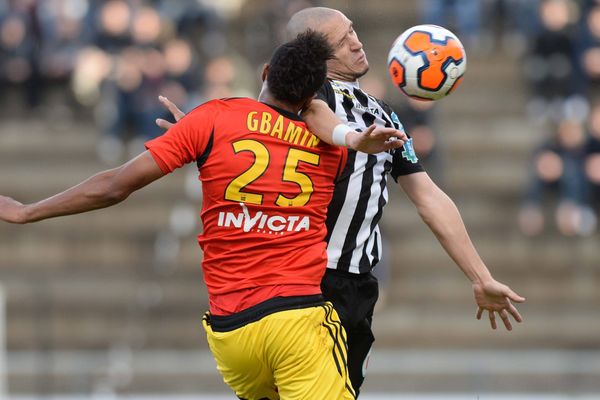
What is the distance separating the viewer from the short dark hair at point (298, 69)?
5121 millimetres

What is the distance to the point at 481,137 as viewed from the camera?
15.4 metres

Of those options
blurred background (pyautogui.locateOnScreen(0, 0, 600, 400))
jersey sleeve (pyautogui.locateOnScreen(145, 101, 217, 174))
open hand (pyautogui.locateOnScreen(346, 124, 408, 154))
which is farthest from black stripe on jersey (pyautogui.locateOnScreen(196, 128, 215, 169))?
blurred background (pyautogui.locateOnScreen(0, 0, 600, 400))

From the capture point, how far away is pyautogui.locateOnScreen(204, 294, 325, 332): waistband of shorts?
517cm

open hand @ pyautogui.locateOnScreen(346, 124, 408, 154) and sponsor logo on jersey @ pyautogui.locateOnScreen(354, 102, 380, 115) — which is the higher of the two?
sponsor logo on jersey @ pyautogui.locateOnScreen(354, 102, 380, 115)

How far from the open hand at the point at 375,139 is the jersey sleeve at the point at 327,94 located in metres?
0.54

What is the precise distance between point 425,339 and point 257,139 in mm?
8584

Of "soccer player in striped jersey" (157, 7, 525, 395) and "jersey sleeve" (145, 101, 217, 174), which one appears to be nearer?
"jersey sleeve" (145, 101, 217, 174)

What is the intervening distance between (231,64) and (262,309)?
10.6m

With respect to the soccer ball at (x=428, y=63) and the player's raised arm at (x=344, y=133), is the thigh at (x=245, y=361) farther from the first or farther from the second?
the soccer ball at (x=428, y=63)

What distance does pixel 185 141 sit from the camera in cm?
510

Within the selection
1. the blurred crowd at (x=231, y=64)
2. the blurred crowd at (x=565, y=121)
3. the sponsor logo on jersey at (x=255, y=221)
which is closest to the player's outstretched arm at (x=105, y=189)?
the sponsor logo on jersey at (x=255, y=221)

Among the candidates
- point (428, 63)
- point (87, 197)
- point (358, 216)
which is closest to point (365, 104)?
point (428, 63)

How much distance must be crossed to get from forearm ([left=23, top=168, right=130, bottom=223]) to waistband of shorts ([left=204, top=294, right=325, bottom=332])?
657 mm

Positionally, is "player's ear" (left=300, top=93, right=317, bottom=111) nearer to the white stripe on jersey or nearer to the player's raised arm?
the player's raised arm
